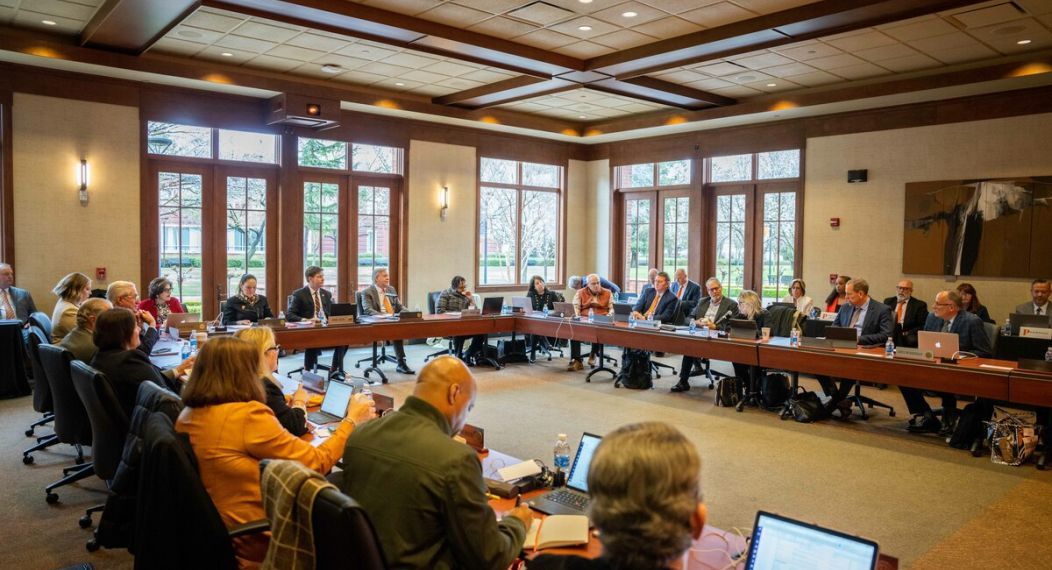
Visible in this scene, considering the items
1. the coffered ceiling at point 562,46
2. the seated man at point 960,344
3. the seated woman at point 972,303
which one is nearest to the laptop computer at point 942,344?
the seated man at point 960,344

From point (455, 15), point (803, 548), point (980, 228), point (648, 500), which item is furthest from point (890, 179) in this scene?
point (648, 500)

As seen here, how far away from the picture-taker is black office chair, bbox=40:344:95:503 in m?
4.18

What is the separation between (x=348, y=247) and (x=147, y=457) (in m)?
7.93

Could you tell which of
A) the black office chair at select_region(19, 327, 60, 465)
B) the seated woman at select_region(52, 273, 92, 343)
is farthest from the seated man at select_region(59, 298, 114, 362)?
the seated woman at select_region(52, 273, 92, 343)

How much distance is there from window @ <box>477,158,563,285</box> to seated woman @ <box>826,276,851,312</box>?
4.73 meters

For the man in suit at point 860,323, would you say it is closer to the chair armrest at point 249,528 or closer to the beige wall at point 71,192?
the chair armrest at point 249,528

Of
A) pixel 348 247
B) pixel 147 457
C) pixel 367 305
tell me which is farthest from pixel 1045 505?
pixel 348 247

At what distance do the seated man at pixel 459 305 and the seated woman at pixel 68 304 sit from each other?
3888mm

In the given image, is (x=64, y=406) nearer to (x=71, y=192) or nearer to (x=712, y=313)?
(x=71, y=192)

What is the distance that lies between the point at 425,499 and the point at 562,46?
6094 mm

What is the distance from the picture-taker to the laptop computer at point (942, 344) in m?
5.57

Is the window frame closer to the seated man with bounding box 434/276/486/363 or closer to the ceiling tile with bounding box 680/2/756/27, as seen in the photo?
the seated man with bounding box 434/276/486/363

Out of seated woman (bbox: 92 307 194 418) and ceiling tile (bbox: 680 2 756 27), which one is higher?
ceiling tile (bbox: 680 2 756 27)

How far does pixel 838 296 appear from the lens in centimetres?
839
